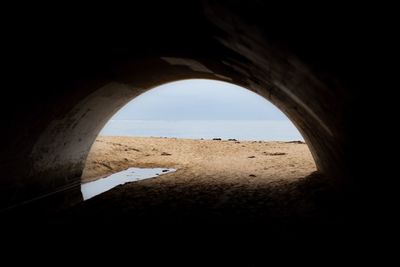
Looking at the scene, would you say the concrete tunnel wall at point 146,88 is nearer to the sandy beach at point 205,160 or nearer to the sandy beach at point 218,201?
the sandy beach at point 218,201

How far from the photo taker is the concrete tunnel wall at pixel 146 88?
12.5ft

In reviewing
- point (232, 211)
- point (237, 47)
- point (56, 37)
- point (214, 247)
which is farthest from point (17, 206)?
point (237, 47)

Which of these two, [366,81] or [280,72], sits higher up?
[280,72]

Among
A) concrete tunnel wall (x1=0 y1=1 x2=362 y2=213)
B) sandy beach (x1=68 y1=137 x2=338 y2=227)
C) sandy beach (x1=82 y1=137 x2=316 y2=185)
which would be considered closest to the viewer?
concrete tunnel wall (x1=0 y1=1 x2=362 y2=213)

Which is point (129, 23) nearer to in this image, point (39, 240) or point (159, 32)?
point (159, 32)

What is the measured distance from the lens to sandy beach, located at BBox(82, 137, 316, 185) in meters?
9.74

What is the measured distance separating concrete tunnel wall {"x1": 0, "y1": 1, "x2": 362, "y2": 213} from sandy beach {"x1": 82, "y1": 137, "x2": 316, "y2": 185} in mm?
2443

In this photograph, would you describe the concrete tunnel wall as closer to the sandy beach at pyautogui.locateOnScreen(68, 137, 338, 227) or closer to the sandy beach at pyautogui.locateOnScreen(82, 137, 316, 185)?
the sandy beach at pyautogui.locateOnScreen(68, 137, 338, 227)

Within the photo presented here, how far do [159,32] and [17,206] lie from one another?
527 centimetres

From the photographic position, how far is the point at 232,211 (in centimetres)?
553

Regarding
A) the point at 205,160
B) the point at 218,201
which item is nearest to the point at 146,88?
the point at 218,201

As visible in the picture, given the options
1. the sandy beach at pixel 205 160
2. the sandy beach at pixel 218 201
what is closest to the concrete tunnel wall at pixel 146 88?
the sandy beach at pixel 218 201

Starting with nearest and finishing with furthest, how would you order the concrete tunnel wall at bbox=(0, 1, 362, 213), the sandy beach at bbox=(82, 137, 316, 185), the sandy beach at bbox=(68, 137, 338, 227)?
the concrete tunnel wall at bbox=(0, 1, 362, 213) < the sandy beach at bbox=(68, 137, 338, 227) < the sandy beach at bbox=(82, 137, 316, 185)

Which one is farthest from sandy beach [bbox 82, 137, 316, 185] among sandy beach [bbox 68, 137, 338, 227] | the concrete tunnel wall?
the concrete tunnel wall
